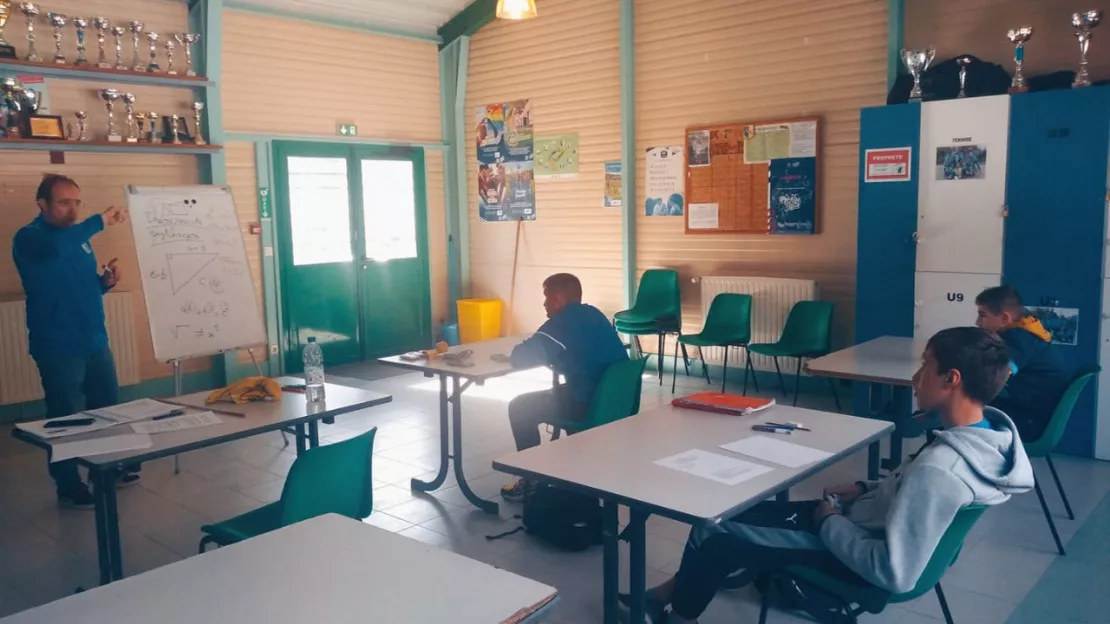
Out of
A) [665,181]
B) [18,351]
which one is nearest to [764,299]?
[665,181]

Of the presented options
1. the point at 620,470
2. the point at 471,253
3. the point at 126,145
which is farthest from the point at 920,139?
the point at 126,145

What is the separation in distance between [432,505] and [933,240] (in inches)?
143

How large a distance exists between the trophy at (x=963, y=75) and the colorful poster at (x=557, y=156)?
3.63 meters

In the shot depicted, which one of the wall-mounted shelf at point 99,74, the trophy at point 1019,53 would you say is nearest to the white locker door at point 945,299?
the trophy at point 1019,53

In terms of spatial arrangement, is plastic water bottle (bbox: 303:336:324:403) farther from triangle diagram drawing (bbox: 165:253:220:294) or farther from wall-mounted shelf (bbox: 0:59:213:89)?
wall-mounted shelf (bbox: 0:59:213:89)

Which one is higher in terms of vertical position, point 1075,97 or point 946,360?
point 1075,97

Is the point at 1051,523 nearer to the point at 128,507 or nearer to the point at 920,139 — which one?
the point at 920,139

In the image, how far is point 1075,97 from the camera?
4.91 m

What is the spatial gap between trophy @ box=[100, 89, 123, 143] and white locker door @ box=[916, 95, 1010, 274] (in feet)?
19.3

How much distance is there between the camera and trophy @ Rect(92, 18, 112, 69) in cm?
647

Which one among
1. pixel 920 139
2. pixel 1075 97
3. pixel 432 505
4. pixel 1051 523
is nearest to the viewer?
pixel 1051 523

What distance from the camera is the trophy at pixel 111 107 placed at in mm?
6543

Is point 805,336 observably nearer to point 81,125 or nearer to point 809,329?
point 809,329

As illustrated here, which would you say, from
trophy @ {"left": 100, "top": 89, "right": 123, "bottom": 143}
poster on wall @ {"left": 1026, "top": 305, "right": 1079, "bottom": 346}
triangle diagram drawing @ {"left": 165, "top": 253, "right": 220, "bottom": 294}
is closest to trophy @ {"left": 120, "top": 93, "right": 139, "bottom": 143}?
trophy @ {"left": 100, "top": 89, "right": 123, "bottom": 143}
